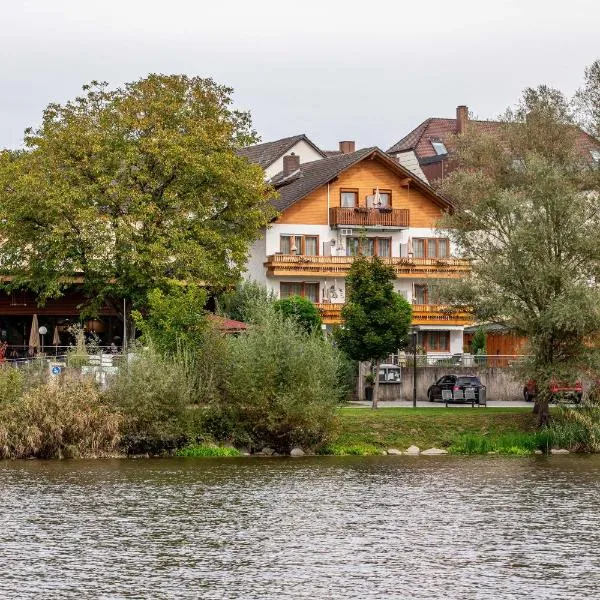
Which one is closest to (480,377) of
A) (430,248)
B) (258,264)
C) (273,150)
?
(430,248)

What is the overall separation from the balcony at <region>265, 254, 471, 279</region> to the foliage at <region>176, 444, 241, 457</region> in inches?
1178

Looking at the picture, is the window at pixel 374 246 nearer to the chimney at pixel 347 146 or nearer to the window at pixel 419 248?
the window at pixel 419 248

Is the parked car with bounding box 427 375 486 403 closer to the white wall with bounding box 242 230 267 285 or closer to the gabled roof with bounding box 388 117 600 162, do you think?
the white wall with bounding box 242 230 267 285

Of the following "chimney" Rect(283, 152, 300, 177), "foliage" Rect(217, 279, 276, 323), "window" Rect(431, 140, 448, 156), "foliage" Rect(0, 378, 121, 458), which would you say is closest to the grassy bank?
"foliage" Rect(0, 378, 121, 458)

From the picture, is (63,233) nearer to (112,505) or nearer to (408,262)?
(408,262)

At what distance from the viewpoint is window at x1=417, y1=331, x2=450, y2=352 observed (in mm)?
90875

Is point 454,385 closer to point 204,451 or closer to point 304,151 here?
point 204,451

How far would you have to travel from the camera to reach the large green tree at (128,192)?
7231 cm

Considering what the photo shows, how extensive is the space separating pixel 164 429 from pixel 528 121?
3085 cm

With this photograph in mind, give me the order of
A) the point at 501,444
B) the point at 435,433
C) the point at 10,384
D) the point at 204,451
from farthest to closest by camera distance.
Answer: the point at 435,433
the point at 501,444
the point at 204,451
the point at 10,384

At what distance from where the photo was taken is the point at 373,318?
6675 cm

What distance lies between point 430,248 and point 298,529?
5533 cm

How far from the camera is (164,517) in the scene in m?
40.3

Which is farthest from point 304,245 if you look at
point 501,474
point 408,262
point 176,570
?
point 176,570
